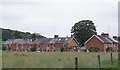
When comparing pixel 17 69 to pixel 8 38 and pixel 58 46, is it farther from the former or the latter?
pixel 8 38

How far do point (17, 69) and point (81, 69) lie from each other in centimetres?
325

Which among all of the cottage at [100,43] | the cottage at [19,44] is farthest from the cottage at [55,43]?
the cottage at [100,43]

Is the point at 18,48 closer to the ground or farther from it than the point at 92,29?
closer to the ground

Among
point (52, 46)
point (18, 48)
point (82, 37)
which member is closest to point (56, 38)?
point (52, 46)

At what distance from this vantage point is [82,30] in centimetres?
9669

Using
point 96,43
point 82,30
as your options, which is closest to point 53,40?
point 82,30

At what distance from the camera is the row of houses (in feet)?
248

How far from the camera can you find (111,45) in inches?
3169

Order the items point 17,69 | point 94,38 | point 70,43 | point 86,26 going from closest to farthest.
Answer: point 17,69 < point 94,38 < point 70,43 < point 86,26

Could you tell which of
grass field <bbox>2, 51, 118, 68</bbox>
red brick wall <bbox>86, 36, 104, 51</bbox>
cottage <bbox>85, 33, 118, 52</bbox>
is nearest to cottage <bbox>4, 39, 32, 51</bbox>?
cottage <bbox>85, 33, 118, 52</bbox>

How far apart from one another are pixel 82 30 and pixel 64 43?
13929 millimetres

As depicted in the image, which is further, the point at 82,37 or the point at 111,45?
the point at 82,37

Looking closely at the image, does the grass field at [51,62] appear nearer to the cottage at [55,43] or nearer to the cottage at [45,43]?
the cottage at [45,43]

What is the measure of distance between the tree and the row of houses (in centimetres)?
626
